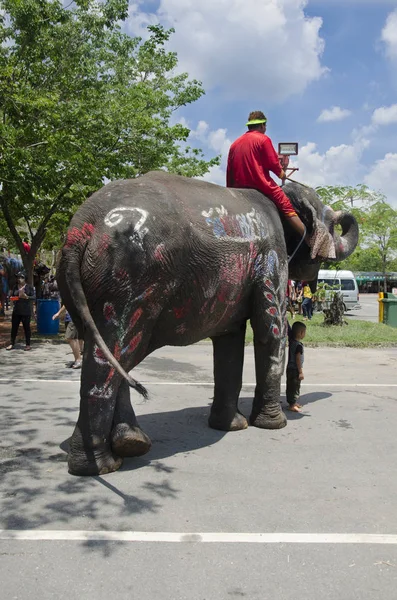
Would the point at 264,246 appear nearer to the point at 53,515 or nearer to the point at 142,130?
the point at 53,515

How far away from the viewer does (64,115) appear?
12.4 metres

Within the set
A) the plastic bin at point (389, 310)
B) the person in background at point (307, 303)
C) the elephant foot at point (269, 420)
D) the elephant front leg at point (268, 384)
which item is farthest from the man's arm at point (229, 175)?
the person in background at point (307, 303)

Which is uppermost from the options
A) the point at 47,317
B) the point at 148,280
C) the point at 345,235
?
the point at 345,235

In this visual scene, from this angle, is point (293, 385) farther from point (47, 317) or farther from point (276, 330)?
point (47, 317)

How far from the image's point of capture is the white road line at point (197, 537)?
Answer: 10.9 ft

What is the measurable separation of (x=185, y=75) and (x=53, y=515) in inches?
848

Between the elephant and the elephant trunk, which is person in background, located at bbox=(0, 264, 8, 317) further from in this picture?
the elephant

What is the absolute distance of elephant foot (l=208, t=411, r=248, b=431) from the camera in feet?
18.6

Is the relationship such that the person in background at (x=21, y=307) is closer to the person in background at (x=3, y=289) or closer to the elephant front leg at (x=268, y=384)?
the elephant front leg at (x=268, y=384)

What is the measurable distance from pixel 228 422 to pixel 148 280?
2.09 m

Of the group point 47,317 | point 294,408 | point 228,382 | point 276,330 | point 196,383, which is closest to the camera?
point 276,330

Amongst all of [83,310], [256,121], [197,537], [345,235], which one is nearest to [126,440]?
[83,310]

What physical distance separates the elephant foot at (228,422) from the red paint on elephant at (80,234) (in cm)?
245

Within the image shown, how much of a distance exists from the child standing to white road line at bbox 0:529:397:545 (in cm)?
319
